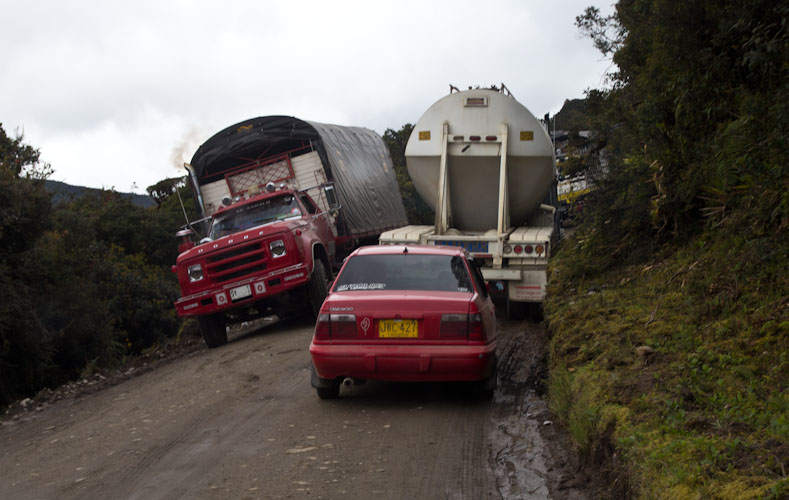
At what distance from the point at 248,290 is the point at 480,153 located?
4365mm

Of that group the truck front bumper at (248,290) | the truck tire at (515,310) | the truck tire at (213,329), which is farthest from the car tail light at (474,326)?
the truck tire at (213,329)

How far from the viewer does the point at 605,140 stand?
14266 millimetres

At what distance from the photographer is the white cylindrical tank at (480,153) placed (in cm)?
1279

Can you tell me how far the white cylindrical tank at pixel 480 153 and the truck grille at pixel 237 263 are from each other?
2.99 m

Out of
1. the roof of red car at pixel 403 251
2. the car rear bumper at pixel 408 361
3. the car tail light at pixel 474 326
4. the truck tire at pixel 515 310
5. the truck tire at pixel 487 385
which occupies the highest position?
the roof of red car at pixel 403 251

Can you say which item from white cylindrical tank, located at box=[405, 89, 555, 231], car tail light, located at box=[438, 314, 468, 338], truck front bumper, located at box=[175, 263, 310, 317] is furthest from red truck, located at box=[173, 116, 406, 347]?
car tail light, located at box=[438, 314, 468, 338]

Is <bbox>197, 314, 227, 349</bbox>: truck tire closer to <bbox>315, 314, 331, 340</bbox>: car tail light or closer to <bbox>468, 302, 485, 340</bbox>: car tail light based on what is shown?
<bbox>315, 314, 331, 340</bbox>: car tail light

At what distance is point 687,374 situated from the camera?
533cm

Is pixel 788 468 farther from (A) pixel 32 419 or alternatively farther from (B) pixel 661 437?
(A) pixel 32 419

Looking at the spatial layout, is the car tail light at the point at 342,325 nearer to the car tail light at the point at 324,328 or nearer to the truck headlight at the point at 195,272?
the car tail light at the point at 324,328

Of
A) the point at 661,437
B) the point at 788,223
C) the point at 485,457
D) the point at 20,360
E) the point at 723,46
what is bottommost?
the point at 20,360

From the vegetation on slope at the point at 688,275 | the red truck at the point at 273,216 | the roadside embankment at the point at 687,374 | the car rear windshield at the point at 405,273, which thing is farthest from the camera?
the red truck at the point at 273,216

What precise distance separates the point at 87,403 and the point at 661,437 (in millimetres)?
7243

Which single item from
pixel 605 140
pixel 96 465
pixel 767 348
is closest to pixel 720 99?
pixel 767 348
